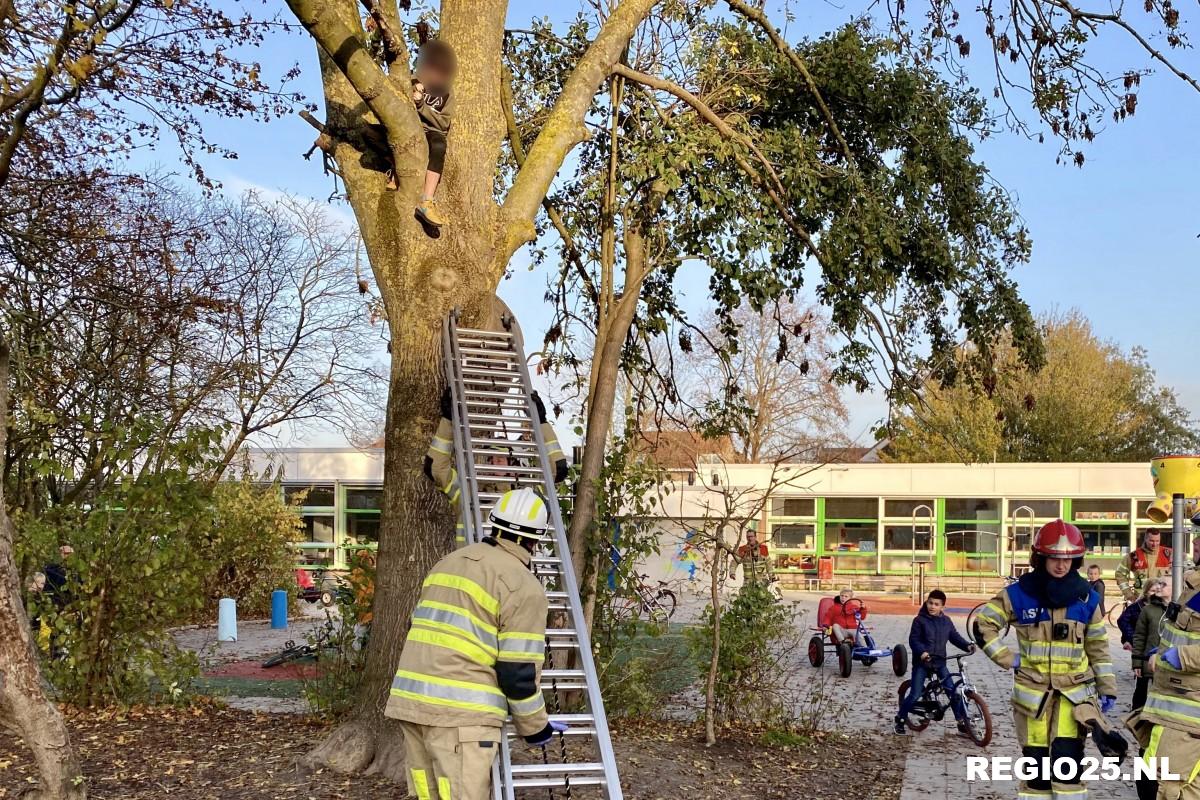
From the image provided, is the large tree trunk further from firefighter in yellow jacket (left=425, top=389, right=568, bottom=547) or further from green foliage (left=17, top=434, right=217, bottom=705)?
green foliage (left=17, top=434, right=217, bottom=705)

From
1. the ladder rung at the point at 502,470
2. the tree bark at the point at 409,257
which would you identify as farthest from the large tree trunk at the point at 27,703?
the ladder rung at the point at 502,470

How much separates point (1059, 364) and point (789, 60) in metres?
31.5

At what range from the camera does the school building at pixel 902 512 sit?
28.6m

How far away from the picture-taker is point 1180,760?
5625mm

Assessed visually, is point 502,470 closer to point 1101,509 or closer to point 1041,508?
point 1041,508

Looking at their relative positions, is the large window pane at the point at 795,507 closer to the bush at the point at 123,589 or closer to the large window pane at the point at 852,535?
the large window pane at the point at 852,535

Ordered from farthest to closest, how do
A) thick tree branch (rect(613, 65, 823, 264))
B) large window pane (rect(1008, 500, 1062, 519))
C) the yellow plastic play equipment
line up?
large window pane (rect(1008, 500, 1062, 519)) < the yellow plastic play equipment < thick tree branch (rect(613, 65, 823, 264))

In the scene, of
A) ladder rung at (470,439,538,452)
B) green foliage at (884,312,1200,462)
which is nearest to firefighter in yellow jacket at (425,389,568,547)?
ladder rung at (470,439,538,452)

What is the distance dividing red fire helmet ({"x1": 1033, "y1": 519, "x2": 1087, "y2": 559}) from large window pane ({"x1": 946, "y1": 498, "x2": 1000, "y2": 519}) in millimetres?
25010

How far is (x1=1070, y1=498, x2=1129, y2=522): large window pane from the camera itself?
93.2 ft

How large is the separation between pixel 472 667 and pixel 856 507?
90.0 feet

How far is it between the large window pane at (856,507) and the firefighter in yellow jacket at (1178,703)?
2490 centimetres

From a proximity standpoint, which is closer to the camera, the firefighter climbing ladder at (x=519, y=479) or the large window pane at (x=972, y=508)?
the firefighter climbing ladder at (x=519, y=479)

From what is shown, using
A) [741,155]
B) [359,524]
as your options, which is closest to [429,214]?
[741,155]
